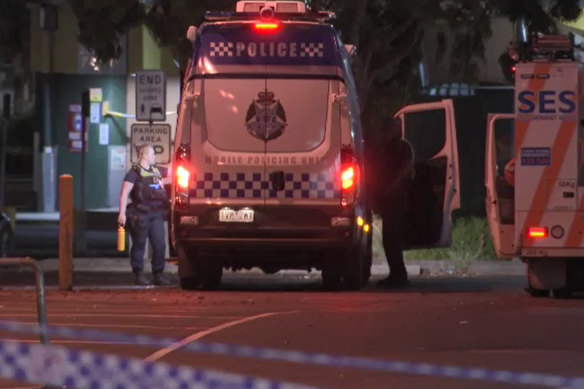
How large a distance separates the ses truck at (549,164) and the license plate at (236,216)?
270cm

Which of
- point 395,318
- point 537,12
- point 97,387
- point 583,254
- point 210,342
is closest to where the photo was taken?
point 97,387

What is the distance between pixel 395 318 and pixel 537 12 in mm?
10551

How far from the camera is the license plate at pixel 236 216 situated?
16.3 m

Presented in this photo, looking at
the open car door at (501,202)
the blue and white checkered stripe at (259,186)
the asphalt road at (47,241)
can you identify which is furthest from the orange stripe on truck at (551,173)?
the asphalt road at (47,241)

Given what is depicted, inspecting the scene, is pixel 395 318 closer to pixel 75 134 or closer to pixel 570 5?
pixel 570 5

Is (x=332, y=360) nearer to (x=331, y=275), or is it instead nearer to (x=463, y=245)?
(x=331, y=275)

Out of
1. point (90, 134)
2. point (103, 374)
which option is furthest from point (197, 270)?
point (90, 134)

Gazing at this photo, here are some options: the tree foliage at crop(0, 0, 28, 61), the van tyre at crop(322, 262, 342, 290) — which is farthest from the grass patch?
the tree foliage at crop(0, 0, 28, 61)

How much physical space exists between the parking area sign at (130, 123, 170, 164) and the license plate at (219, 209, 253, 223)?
5363 mm

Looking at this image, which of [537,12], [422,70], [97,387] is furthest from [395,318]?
[422,70]

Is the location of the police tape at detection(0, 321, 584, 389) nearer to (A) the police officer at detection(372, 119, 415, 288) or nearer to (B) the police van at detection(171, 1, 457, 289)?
(B) the police van at detection(171, 1, 457, 289)

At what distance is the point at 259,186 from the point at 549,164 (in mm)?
2955

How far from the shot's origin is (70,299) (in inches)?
631

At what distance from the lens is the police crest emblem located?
16.4 metres
